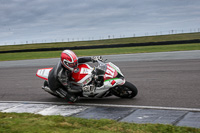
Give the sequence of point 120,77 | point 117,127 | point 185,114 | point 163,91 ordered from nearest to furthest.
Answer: point 117,127
point 185,114
point 120,77
point 163,91

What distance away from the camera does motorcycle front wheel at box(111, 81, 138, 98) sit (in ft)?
24.4

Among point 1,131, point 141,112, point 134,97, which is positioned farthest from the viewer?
point 134,97

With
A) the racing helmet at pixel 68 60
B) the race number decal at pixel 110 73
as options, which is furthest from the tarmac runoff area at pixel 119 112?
the racing helmet at pixel 68 60

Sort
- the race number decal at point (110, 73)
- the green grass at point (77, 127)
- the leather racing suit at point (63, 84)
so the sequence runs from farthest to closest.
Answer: the leather racing suit at point (63, 84)
the race number decal at point (110, 73)
the green grass at point (77, 127)

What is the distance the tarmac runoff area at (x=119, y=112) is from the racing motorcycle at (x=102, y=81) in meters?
0.43

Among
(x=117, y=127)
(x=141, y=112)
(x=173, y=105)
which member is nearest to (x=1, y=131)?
(x=117, y=127)

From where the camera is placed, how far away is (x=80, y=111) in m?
6.82

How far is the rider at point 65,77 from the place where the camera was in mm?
7375

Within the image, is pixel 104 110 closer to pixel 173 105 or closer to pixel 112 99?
pixel 112 99

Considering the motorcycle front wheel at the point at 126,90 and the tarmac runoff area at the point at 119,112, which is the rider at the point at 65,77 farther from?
the motorcycle front wheel at the point at 126,90

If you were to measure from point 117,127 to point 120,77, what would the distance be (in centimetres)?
248

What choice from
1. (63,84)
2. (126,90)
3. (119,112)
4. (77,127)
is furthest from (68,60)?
(77,127)

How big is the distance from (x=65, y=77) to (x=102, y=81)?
104cm

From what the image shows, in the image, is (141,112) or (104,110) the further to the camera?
(104,110)
